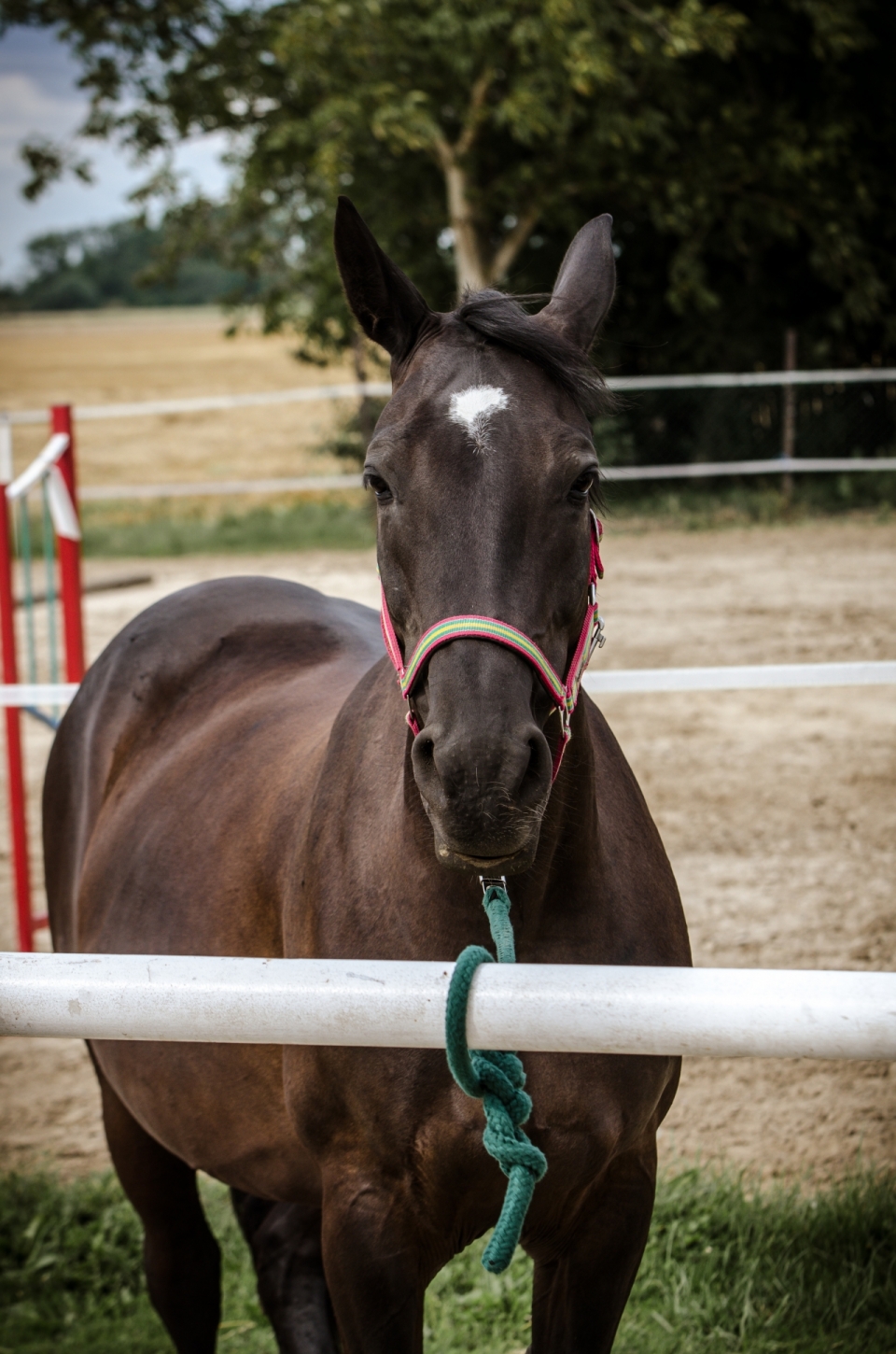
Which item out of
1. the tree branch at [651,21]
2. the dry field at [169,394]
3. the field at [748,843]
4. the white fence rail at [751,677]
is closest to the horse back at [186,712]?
the white fence rail at [751,677]

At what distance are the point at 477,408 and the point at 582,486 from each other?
17 centimetres

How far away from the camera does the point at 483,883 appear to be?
4.61 feet

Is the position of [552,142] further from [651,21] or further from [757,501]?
[757,501]

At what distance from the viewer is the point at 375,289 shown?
62.5 inches

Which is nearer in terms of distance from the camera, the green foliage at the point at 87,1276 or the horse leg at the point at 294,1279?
the horse leg at the point at 294,1279

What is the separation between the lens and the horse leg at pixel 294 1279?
7.57 feet

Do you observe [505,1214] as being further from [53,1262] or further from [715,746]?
[715,746]

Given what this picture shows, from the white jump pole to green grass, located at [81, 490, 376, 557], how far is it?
37.8ft

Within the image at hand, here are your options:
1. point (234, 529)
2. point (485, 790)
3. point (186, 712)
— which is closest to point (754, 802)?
point (186, 712)

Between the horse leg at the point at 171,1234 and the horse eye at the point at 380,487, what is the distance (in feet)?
5.27

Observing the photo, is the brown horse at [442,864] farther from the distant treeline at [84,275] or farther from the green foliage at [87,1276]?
the distant treeline at [84,275]

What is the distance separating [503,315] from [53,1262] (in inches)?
96.6

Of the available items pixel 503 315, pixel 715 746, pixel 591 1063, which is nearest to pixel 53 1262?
pixel 591 1063

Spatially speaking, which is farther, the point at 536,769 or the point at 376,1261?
the point at 376,1261
